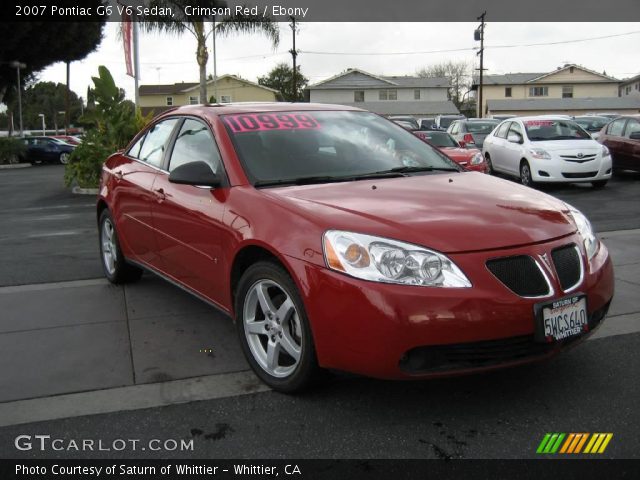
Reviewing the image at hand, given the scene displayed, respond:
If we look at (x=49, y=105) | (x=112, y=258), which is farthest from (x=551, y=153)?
(x=49, y=105)

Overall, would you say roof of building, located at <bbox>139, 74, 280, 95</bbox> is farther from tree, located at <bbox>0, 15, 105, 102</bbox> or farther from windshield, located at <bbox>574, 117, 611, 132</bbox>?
windshield, located at <bbox>574, 117, 611, 132</bbox>

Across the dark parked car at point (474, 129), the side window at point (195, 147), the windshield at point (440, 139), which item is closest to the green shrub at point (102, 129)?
the windshield at point (440, 139)

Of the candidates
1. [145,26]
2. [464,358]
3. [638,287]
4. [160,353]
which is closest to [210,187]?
[160,353]

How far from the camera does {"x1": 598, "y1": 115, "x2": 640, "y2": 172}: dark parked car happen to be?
45.8 ft

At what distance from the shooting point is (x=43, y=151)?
33969mm

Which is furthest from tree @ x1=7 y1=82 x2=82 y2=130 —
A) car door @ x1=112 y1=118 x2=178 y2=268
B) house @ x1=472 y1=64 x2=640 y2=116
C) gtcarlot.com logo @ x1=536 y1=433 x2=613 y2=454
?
gtcarlot.com logo @ x1=536 y1=433 x2=613 y2=454

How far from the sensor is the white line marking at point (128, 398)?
3.38 metres

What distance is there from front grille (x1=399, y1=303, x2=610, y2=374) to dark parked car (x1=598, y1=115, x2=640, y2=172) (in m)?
12.4

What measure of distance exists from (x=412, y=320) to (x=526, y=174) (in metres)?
11.3

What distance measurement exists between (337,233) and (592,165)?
11.0m

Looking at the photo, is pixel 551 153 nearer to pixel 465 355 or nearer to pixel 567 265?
pixel 567 265

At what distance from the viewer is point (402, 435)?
9.91 ft

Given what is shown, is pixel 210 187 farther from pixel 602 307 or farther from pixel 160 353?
pixel 602 307

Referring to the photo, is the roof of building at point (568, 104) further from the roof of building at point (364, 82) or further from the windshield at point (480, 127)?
the windshield at point (480, 127)
